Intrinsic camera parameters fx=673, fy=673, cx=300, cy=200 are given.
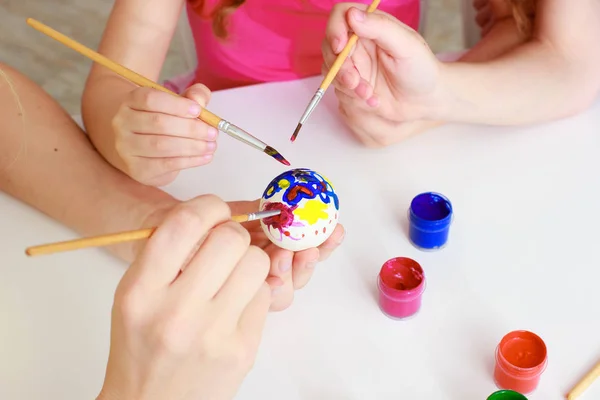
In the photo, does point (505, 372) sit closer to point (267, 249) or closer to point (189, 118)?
point (267, 249)

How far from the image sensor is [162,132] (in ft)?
2.67

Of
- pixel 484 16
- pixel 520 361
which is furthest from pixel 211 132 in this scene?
pixel 484 16

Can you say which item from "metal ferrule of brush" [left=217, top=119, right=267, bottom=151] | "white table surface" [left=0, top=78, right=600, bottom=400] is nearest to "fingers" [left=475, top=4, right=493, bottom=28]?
"white table surface" [left=0, top=78, right=600, bottom=400]

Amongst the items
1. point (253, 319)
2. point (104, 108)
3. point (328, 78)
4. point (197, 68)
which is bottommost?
point (197, 68)

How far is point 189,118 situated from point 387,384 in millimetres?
383

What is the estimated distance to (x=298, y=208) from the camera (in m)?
0.82

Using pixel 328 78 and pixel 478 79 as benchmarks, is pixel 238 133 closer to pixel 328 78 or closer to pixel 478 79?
pixel 328 78

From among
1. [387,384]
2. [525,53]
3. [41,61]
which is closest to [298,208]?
[387,384]

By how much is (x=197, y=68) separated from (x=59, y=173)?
19.9 inches

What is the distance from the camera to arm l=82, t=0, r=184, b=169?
3.28 feet

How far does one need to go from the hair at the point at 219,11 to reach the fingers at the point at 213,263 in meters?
0.69

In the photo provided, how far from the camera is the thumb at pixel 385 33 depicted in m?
0.87

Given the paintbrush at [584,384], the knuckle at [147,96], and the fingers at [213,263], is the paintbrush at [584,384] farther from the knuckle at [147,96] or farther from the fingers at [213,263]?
the knuckle at [147,96]

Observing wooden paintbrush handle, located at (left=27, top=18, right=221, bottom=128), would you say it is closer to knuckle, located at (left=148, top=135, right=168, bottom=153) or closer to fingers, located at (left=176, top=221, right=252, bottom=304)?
knuckle, located at (left=148, top=135, right=168, bottom=153)
